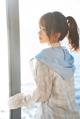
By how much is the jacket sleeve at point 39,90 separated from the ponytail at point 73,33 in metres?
0.26

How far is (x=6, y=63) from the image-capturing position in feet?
5.37

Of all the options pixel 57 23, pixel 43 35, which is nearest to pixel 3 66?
pixel 43 35

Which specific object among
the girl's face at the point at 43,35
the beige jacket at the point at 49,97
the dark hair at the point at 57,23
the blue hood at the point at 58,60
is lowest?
the beige jacket at the point at 49,97

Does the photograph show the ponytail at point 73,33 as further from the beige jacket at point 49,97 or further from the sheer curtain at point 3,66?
the sheer curtain at point 3,66

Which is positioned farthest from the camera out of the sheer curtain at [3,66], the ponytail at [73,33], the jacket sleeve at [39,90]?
the sheer curtain at [3,66]

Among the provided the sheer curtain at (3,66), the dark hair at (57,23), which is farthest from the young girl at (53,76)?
the sheer curtain at (3,66)

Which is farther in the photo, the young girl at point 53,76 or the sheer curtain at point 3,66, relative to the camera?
the sheer curtain at point 3,66

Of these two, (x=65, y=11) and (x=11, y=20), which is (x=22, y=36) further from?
(x=65, y=11)

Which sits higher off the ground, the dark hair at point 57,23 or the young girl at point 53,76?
the dark hair at point 57,23

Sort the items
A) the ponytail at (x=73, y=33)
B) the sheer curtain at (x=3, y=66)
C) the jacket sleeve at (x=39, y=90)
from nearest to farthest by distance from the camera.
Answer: the jacket sleeve at (x=39, y=90) → the ponytail at (x=73, y=33) → the sheer curtain at (x=3, y=66)

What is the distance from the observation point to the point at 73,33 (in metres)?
1.43

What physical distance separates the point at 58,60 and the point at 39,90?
0.65ft

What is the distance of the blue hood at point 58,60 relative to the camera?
1322mm

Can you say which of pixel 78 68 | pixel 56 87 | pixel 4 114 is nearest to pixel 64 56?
pixel 56 87
